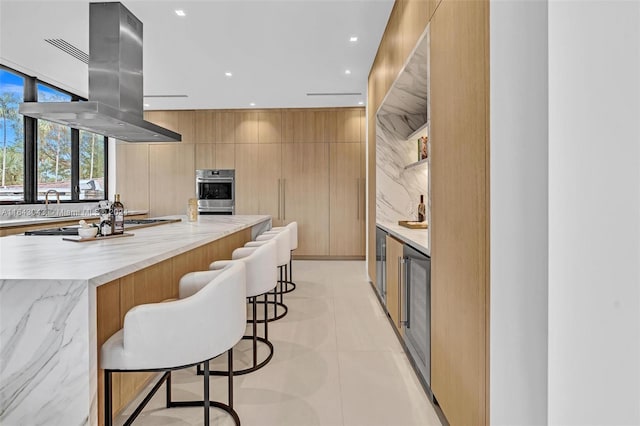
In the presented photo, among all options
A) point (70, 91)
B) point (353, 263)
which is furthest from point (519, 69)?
point (70, 91)

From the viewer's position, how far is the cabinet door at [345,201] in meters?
6.13

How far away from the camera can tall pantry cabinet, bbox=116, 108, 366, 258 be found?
6.14 m

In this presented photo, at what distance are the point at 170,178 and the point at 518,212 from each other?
627 cm

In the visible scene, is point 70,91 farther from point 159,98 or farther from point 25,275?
point 25,275

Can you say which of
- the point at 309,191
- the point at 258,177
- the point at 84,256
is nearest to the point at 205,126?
the point at 258,177

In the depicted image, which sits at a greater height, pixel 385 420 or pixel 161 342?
pixel 161 342

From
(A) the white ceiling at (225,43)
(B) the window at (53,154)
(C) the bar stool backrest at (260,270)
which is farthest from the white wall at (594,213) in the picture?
(B) the window at (53,154)

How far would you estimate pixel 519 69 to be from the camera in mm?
999

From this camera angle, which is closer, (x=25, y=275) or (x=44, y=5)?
(x=25, y=275)

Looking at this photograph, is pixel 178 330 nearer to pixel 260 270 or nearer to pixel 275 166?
pixel 260 270

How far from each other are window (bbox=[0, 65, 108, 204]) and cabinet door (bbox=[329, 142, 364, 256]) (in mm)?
4040

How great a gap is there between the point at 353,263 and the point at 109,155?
4.78 metres

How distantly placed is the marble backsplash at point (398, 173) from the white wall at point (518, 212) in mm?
2536

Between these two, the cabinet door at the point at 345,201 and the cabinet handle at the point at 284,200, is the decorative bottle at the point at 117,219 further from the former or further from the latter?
the cabinet door at the point at 345,201
